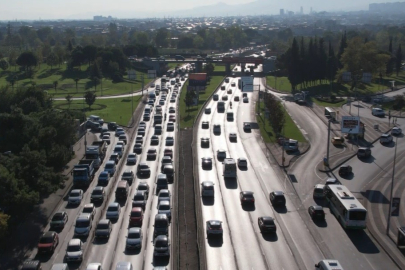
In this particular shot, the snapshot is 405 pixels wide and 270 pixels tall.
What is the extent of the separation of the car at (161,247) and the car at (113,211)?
534cm

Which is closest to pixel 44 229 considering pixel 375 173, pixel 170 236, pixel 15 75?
pixel 170 236

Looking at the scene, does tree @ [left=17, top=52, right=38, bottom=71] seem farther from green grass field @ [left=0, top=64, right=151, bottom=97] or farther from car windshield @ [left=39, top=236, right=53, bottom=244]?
car windshield @ [left=39, top=236, right=53, bottom=244]

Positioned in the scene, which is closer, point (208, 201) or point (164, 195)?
point (164, 195)

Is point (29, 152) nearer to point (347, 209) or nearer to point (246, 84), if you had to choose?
point (347, 209)

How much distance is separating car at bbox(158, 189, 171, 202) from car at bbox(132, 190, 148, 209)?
0.97 meters

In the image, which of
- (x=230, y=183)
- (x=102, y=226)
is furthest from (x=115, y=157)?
(x=102, y=226)

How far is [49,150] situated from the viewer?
35.5 metres

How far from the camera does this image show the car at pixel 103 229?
27531mm

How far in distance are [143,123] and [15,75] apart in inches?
2186

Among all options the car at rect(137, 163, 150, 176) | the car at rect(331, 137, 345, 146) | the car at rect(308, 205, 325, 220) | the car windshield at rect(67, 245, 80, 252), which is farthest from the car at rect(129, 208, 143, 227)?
the car at rect(331, 137, 345, 146)

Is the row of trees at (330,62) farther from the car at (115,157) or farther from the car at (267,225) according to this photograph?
the car at (267,225)

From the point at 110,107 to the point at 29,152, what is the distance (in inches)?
1529

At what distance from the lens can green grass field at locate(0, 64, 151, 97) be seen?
8531 cm

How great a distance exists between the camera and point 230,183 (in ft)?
122
